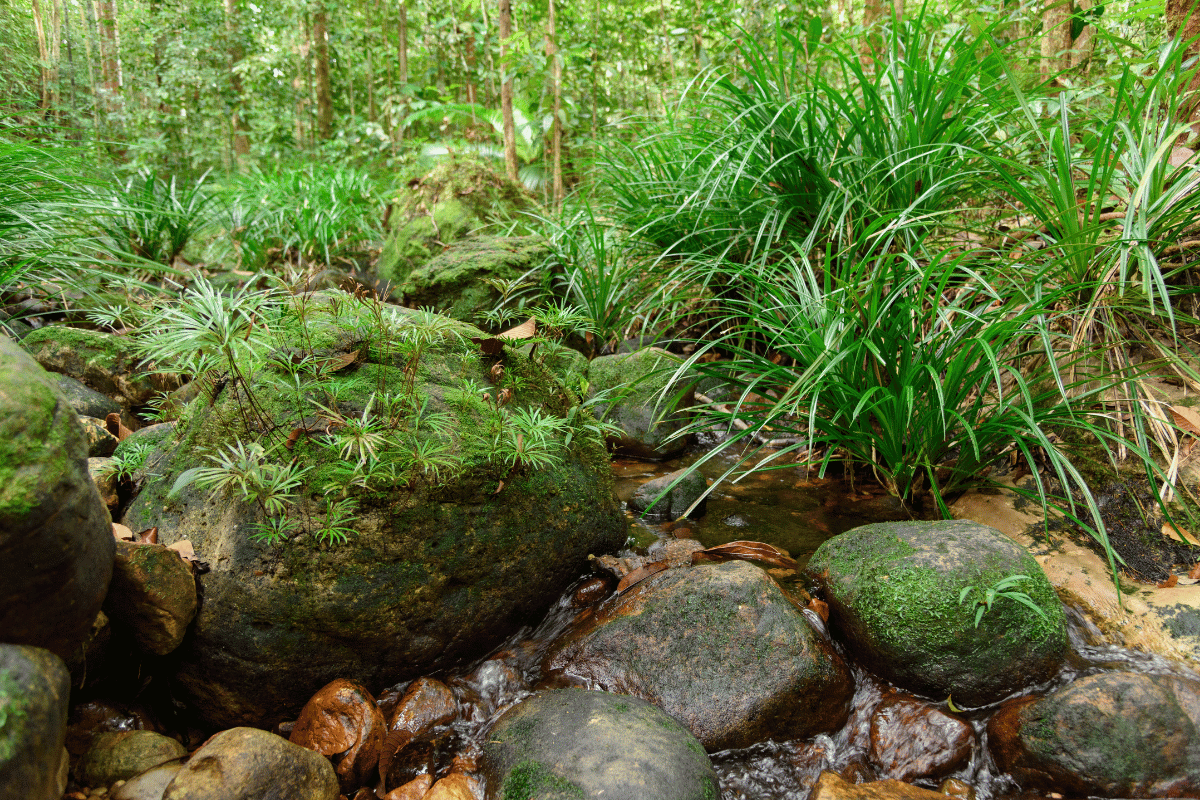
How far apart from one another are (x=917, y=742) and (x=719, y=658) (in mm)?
560

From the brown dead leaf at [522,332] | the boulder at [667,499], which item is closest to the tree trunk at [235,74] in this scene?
the brown dead leaf at [522,332]

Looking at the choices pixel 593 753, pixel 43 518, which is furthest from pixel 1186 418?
pixel 43 518

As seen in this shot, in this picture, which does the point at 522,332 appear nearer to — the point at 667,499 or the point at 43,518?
the point at 667,499

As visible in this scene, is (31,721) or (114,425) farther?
(114,425)

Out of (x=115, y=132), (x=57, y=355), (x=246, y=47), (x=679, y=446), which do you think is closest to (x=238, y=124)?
(x=246, y=47)

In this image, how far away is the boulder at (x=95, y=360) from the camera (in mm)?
3096

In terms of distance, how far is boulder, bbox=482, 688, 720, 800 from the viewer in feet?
4.56

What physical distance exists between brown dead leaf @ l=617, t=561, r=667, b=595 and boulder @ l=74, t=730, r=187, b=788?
51.5 inches

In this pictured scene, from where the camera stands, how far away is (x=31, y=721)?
0.96 m

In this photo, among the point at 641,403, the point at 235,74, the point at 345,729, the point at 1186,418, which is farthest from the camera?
the point at 235,74

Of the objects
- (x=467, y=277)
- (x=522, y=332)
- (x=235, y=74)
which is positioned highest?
(x=235, y=74)

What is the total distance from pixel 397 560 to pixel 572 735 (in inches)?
26.2

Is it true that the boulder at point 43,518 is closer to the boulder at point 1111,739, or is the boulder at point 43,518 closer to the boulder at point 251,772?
the boulder at point 251,772

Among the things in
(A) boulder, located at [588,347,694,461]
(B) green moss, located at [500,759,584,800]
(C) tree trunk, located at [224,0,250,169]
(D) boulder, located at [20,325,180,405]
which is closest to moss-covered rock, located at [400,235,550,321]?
(A) boulder, located at [588,347,694,461]
